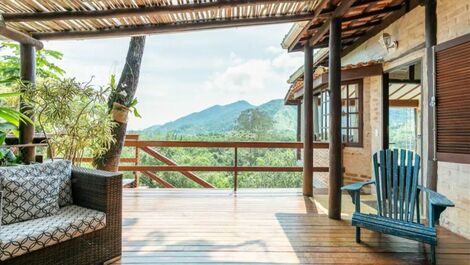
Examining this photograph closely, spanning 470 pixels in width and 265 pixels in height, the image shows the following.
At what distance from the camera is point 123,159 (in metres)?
5.53

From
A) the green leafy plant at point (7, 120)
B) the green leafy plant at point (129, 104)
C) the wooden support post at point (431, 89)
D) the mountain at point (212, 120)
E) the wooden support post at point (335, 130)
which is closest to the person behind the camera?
the green leafy plant at point (7, 120)

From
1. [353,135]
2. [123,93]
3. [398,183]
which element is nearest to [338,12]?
A: [398,183]

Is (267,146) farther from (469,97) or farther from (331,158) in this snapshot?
(469,97)

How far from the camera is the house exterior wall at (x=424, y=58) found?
3.04 meters

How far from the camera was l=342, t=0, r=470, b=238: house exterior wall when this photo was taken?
9.98ft

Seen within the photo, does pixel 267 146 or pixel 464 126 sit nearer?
pixel 464 126

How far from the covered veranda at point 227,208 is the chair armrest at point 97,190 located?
20.1 inches

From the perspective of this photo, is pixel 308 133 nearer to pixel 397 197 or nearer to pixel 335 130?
pixel 335 130

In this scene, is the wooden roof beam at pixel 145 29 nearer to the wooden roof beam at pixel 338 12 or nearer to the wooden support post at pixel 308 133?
the wooden roof beam at pixel 338 12

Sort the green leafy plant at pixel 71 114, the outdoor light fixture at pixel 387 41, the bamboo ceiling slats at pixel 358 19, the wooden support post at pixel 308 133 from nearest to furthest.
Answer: the green leafy plant at pixel 71 114 → the bamboo ceiling slats at pixel 358 19 → the outdoor light fixture at pixel 387 41 → the wooden support post at pixel 308 133

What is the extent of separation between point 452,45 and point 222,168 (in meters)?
3.63

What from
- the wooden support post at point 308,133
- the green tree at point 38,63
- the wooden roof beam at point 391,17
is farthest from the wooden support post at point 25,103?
the wooden roof beam at point 391,17

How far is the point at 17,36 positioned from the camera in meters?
3.19

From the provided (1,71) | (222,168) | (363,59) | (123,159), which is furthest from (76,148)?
(363,59)
